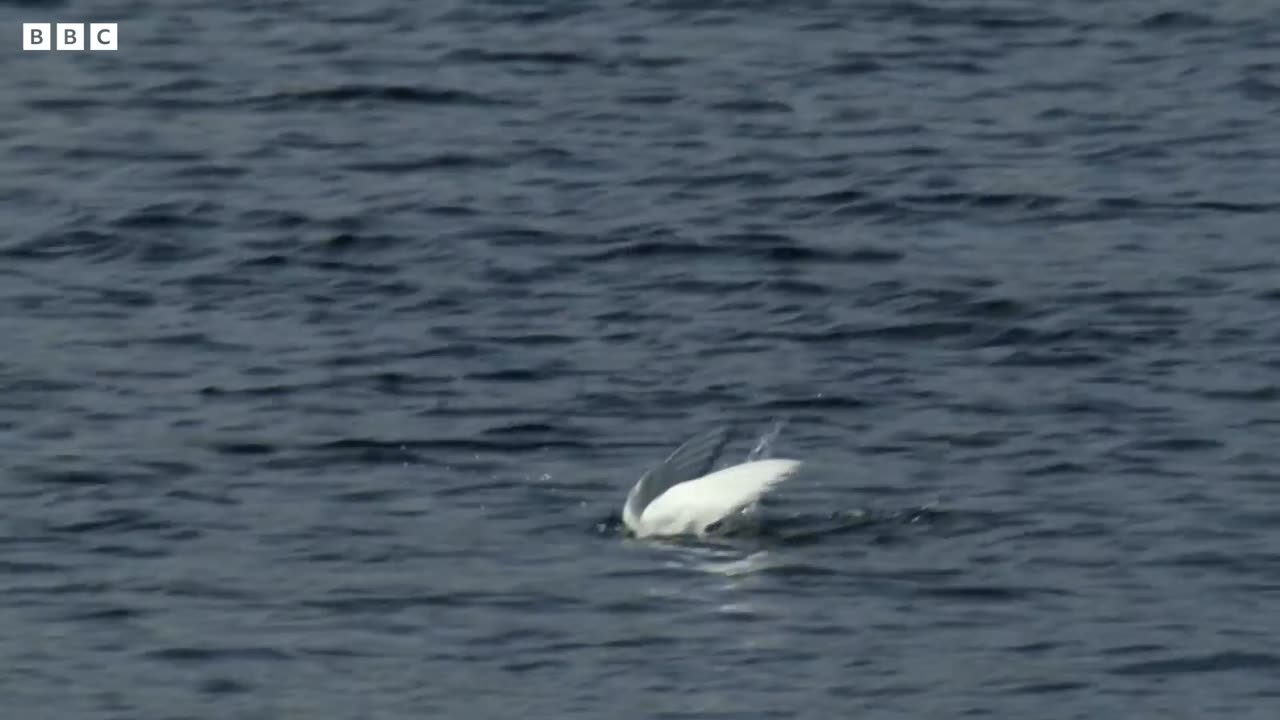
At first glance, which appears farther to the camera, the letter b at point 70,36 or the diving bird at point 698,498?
the letter b at point 70,36

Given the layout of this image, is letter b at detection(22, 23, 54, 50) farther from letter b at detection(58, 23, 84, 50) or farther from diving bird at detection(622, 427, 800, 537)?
diving bird at detection(622, 427, 800, 537)

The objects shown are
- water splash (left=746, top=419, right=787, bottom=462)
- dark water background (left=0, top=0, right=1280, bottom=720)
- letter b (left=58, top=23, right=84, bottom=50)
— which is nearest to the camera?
dark water background (left=0, top=0, right=1280, bottom=720)

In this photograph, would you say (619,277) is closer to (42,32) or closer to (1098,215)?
(1098,215)

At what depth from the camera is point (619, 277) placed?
18.2 metres

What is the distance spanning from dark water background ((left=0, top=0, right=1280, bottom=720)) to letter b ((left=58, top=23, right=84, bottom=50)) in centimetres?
25

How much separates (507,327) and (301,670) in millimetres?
5159

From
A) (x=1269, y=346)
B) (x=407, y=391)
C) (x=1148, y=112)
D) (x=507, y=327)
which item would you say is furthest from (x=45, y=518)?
(x=1148, y=112)

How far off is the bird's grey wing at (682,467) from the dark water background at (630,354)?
0.19m

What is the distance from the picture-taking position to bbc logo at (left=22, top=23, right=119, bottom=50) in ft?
79.0

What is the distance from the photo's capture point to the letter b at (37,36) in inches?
950

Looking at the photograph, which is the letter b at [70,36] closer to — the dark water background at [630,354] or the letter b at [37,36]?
the letter b at [37,36]

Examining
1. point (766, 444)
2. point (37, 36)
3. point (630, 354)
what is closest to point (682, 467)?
point (766, 444)

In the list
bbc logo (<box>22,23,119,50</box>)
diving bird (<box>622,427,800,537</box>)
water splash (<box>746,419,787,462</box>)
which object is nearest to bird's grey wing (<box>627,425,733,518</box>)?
diving bird (<box>622,427,800,537</box>)

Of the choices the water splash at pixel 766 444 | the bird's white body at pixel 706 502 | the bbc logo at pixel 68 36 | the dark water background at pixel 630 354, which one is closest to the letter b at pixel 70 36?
the bbc logo at pixel 68 36
